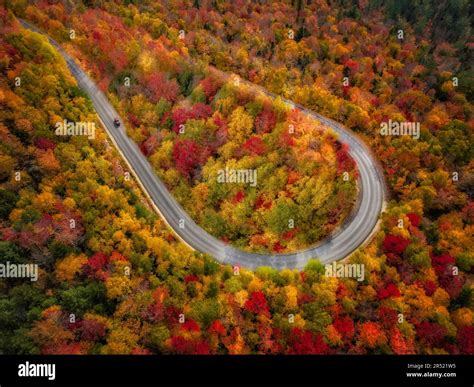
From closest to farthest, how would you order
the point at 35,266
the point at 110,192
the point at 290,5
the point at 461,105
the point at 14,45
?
the point at 35,266 → the point at 110,192 → the point at 14,45 → the point at 461,105 → the point at 290,5

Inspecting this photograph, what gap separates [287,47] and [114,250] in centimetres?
7755

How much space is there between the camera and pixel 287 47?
115062 mm

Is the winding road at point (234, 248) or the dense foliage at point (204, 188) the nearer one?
the dense foliage at point (204, 188)

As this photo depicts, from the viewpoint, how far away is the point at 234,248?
8619 cm

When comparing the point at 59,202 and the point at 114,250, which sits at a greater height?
the point at 59,202

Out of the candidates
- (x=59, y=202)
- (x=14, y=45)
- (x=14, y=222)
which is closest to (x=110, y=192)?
(x=59, y=202)

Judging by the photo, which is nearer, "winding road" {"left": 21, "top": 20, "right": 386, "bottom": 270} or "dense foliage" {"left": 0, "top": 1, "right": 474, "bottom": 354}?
"dense foliage" {"left": 0, "top": 1, "right": 474, "bottom": 354}

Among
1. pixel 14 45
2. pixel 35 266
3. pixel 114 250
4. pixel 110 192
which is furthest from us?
pixel 14 45

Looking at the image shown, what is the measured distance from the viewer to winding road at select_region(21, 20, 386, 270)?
84312 mm

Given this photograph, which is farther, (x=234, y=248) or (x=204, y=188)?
(x=204, y=188)

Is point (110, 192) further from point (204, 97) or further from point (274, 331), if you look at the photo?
point (274, 331)

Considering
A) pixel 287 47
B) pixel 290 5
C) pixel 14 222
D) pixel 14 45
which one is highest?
pixel 290 5

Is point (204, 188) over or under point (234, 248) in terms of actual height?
over

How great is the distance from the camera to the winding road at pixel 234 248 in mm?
84312
